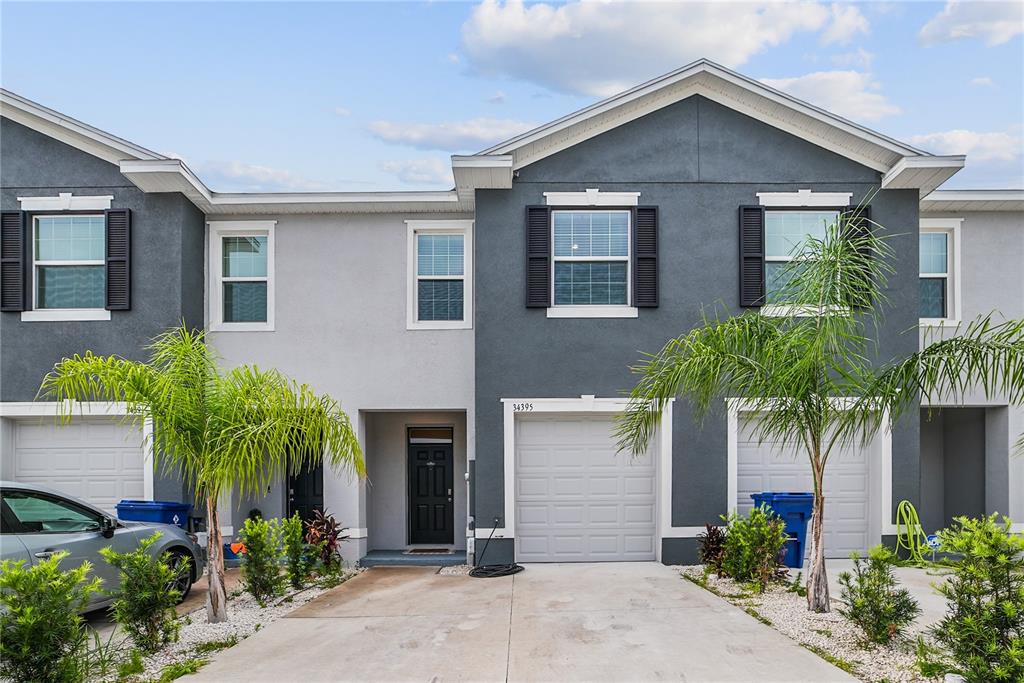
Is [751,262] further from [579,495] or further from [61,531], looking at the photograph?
[61,531]


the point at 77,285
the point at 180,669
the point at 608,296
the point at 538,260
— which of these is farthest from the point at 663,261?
the point at 77,285

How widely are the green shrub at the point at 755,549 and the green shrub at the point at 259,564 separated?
5612 mm

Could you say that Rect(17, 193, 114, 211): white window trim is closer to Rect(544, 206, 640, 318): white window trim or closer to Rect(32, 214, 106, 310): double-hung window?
Rect(32, 214, 106, 310): double-hung window

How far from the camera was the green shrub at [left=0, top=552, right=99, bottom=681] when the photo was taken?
17.8ft

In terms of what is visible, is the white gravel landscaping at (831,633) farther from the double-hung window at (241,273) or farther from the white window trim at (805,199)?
the double-hung window at (241,273)

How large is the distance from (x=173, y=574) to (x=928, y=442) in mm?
12651

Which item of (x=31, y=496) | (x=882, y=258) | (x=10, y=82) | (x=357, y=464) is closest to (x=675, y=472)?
(x=882, y=258)

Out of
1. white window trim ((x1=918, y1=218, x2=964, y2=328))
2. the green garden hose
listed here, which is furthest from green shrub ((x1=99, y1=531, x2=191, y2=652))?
white window trim ((x1=918, y1=218, x2=964, y2=328))

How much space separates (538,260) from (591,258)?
807 millimetres

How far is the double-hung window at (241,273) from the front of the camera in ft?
41.3

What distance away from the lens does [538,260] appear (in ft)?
38.5

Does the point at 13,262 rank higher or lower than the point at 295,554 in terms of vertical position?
higher

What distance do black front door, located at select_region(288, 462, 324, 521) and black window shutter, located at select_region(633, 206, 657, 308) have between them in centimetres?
599

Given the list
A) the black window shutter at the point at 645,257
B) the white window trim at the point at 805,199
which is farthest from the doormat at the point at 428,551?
the white window trim at the point at 805,199
